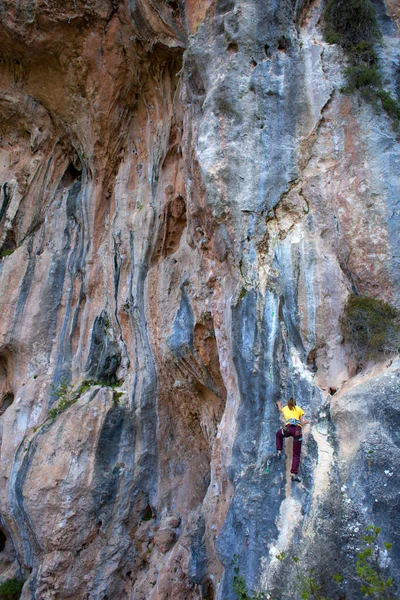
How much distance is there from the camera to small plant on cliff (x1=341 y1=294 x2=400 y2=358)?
229 inches

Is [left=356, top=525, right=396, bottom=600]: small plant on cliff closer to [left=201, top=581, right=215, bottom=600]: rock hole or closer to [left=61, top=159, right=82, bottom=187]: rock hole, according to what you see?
[left=201, top=581, right=215, bottom=600]: rock hole

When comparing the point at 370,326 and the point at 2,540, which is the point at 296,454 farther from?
the point at 2,540

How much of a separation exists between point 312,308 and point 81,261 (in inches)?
272

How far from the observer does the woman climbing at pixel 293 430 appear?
5.34 meters

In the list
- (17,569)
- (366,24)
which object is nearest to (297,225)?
(366,24)

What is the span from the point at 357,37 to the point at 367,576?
8.27 metres

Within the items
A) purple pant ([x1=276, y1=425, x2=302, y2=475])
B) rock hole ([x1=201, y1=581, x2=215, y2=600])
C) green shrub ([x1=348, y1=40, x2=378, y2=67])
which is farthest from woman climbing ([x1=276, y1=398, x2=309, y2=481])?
green shrub ([x1=348, y1=40, x2=378, y2=67])

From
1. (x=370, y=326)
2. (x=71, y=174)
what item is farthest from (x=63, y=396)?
(x=71, y=174)

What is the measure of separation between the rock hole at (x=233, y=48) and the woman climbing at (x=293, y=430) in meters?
6.26

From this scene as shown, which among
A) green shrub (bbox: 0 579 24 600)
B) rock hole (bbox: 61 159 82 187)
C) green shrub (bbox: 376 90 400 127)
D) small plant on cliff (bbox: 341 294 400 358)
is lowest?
green shrub (bbox: 0 579 24 600)

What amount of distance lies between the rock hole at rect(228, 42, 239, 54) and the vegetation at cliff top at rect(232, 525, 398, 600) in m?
7.74

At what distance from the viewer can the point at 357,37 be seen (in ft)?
26.0

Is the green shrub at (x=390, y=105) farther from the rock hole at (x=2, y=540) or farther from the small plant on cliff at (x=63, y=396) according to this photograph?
the rock hole at (x=2, y=540)

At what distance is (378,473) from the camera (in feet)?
15.8
